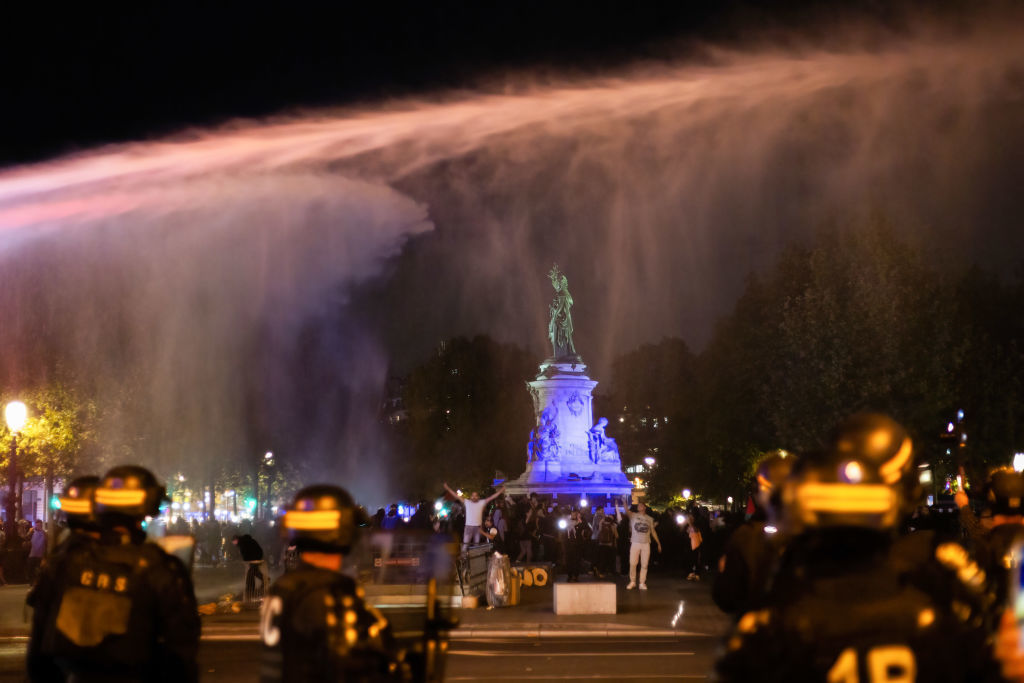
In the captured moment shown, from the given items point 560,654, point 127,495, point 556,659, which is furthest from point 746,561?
point 560,654

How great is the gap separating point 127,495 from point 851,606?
365 centimetres

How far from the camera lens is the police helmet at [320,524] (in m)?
4.71

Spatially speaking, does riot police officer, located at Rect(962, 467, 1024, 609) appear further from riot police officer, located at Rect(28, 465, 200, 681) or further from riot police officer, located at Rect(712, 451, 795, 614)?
riot police officer, located at Rect(28, 465, 200, 681)

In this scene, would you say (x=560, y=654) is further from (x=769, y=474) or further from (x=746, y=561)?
(x=746, y=561)

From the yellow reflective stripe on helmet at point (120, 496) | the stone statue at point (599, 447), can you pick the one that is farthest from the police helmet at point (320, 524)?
the stone statue at point (599, 447)

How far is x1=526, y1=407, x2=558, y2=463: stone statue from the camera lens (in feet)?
186

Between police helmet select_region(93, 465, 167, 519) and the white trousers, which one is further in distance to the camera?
the white trousers

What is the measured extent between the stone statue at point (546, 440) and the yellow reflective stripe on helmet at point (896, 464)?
174ft

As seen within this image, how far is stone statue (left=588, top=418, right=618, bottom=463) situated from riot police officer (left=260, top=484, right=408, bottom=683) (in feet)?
171

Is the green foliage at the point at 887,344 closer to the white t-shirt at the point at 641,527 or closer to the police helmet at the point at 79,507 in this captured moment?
the white t-shirt at the point at 641,527

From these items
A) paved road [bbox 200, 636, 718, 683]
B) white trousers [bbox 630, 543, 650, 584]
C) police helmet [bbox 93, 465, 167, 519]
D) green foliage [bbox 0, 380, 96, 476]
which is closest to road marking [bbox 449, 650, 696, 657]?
paved road [bbox 200, 636, 718, 683]

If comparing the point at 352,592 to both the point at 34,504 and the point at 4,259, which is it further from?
the point at 34,504

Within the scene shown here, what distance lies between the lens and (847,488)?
3375 mm

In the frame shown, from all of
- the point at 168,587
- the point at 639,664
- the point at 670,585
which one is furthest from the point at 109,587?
the point at 670,585
